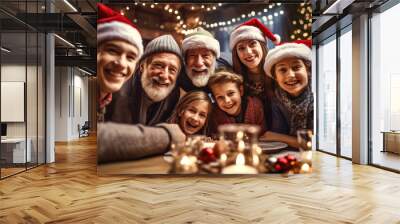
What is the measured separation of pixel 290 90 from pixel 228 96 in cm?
97

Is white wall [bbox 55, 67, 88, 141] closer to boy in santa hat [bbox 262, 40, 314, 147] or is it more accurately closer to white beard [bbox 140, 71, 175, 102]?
white beard [bbox 140, 71, 175, 102]

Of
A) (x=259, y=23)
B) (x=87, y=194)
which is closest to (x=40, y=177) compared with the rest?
(x=87, y=194)

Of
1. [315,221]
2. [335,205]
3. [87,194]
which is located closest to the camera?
[315,221]

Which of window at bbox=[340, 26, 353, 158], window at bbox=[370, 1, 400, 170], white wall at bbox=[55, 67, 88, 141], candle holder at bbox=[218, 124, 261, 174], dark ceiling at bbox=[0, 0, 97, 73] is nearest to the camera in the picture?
candle holder at bbox=[218, 124, 261, 174]

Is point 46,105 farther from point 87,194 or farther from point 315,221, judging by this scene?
point 315,221

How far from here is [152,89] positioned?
5641 millimetres

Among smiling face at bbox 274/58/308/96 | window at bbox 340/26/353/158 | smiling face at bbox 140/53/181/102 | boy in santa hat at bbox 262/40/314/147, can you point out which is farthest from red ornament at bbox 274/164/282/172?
window at bbox 340/26/353/158

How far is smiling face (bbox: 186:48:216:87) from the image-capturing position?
5.68 m

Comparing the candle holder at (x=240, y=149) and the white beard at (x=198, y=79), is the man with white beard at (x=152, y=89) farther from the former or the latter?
the candle holder at (x=240, y=149)

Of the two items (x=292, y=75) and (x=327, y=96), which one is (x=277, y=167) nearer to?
(x=292, y=75)

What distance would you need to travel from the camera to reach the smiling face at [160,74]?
18.4 ft

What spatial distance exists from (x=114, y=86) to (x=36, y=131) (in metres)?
2.52

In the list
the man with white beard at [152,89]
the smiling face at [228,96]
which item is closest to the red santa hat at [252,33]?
the smiling face at [228,96]

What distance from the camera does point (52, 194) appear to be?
15.4 feet
